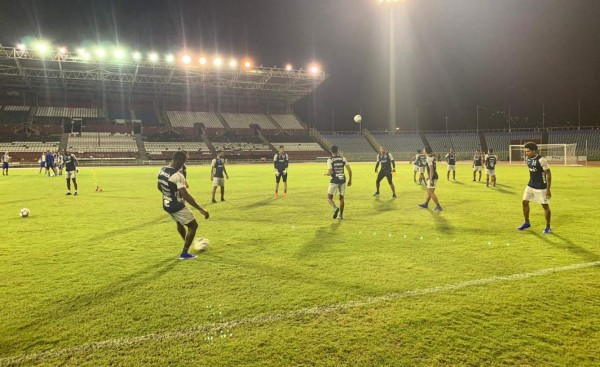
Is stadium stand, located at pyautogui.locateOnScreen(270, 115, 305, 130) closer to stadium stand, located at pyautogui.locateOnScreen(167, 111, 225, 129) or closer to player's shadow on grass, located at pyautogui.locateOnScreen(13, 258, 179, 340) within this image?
stadium stand, located at pyautogui.locateOnScreen(167, 111, 225, 129)

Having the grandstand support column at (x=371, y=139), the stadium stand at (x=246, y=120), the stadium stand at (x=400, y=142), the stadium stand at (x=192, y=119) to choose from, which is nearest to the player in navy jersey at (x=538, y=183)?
the stadium stand at (x=400, y=142)

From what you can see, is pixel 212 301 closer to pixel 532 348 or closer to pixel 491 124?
pixel 532 348

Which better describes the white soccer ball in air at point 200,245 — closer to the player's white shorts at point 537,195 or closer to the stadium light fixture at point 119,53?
the player's white shorts at point 537,195

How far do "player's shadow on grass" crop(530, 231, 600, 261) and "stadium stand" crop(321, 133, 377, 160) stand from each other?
55.9 m

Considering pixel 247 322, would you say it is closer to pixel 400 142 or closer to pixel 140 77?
pixel 140 77

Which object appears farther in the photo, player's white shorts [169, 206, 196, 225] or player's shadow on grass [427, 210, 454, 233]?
player's shadow on grass [427, 210, 454, 233]

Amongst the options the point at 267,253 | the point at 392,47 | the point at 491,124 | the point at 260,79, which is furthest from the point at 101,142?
the point at 491,124

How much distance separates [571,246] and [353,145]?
206ft

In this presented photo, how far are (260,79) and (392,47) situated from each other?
74.2 feet

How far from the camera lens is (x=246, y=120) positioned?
70750mm

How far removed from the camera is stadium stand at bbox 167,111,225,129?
215 feet

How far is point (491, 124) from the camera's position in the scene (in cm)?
7500

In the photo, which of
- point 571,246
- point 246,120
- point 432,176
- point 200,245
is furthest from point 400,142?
point 200,245

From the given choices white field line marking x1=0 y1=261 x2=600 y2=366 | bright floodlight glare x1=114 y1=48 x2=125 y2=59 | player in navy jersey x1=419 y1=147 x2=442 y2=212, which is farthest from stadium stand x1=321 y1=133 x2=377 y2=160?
white field line marking x1=0 y1=261 x2=600 y2=366
